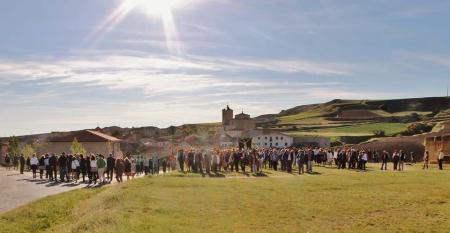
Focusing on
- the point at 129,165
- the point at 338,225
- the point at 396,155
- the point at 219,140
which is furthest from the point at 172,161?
the point at 219,140

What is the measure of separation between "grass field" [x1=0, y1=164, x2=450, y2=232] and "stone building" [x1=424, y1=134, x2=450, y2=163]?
3116 cm

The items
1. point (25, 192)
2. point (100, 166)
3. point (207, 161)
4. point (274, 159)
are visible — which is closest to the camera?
point (25, 192)

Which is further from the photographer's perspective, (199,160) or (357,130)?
(357,130)

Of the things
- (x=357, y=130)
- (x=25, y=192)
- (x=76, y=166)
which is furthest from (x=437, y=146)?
(x=357, y=130)

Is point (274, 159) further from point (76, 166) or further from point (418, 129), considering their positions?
point (418, 129)

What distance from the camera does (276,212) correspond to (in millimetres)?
18531

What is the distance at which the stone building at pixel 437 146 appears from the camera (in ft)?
183

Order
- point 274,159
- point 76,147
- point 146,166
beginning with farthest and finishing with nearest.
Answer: point 76,147 < point 274,159 < point 146,166

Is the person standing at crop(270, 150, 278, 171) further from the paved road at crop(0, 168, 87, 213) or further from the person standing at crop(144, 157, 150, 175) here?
the paved road at crop(0, 168, 87, 213)

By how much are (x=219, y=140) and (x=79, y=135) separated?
7879 centimetres

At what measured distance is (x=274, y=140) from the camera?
509 ft

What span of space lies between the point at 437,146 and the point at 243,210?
45144mm

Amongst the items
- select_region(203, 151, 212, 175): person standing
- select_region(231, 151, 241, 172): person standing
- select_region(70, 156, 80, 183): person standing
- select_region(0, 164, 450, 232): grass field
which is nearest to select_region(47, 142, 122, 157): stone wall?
select_region(231, 151, 241, 172): person standing

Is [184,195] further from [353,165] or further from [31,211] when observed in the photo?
[353,165]
